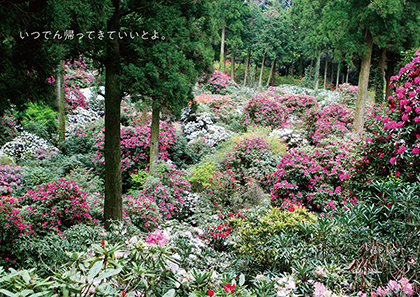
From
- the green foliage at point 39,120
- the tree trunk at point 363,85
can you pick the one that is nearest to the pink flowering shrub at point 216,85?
the tree trunk at point 363,85

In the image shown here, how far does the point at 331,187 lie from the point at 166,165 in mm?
4191

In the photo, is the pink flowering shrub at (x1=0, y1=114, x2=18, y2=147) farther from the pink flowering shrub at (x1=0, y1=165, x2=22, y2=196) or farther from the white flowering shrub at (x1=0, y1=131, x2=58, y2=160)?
the pink flowering shrub at (x1=0, y1=165, x2=22, y2=196)

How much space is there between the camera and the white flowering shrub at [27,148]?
8.11 m

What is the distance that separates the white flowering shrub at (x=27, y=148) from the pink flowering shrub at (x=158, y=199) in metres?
3.69

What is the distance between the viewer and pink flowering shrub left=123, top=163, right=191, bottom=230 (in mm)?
5660

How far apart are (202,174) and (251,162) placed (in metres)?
1.48

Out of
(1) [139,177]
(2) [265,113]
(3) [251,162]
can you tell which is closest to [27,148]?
(1) [139,177]

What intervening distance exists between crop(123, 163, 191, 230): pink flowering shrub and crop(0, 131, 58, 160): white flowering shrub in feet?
12.1

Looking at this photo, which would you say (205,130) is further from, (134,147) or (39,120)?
(39,120)

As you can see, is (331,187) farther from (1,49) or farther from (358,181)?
(1,49)

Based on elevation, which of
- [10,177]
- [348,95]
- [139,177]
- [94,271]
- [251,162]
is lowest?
[139,177]

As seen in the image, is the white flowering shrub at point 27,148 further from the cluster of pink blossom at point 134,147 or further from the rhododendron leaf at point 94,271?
the rhododendron leaf at point 94,271

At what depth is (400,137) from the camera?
11.1 feet

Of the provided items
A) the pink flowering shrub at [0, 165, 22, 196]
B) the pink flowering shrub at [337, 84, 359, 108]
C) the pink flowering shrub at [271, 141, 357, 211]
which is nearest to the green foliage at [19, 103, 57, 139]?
the pink flowering shrub at [0, 165, 22, 196]
